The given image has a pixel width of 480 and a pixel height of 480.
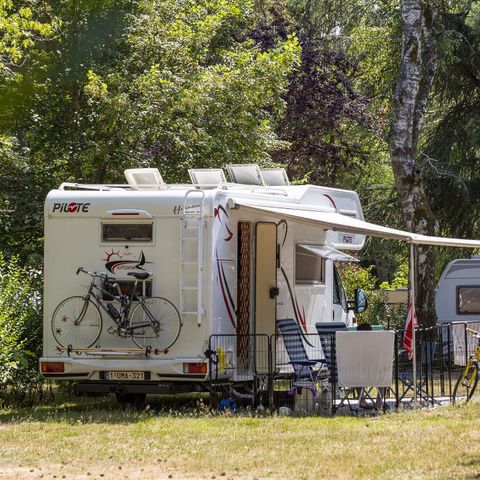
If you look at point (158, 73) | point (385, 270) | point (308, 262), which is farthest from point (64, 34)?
point (385, 270)

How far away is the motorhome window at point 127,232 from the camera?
12227mm

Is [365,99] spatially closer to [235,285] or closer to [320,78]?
[320,78]

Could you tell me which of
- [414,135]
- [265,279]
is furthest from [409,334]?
[414,135]

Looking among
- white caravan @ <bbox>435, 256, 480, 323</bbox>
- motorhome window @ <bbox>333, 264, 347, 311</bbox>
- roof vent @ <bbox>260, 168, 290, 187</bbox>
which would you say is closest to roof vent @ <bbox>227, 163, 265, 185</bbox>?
roof vent @ <bbox>260, 168, 290, 187</bbox>

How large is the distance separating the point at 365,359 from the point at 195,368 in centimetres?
192

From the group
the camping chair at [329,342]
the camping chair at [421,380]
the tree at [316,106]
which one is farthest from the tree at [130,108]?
the tree at [316,106]

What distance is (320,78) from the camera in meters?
26.7

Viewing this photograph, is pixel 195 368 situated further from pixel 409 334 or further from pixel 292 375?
pixel 409 334

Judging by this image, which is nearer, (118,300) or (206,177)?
(118,300)

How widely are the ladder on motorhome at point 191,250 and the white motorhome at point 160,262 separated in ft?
0.04

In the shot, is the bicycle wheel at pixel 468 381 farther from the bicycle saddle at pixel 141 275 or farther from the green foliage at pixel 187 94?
the green foliage at pixel 187 94

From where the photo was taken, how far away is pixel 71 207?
12.3 meters

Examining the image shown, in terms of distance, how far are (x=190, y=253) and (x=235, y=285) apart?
0.91 m

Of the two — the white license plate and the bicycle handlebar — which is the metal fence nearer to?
the white license plate
